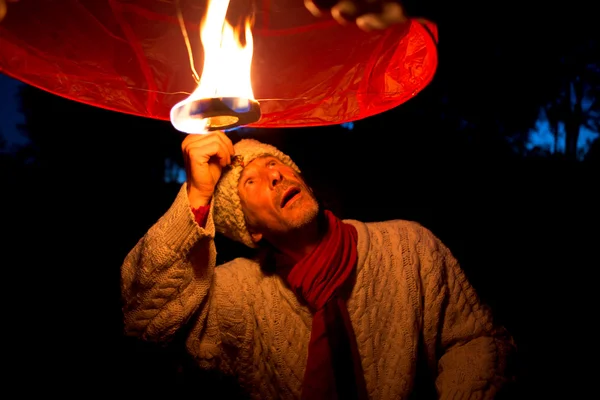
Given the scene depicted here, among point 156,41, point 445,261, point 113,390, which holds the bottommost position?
point 113,390

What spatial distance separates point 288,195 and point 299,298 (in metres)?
0.63

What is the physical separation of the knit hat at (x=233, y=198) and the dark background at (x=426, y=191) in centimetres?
100

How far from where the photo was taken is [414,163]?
380 centimetres

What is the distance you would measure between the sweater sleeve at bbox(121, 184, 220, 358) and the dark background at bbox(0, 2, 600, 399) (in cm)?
110

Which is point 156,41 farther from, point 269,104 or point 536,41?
point 536,41

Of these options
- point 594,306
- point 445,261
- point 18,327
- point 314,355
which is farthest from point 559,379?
point 18,327

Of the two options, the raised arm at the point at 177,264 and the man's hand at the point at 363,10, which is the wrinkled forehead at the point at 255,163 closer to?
the raised arm at the point at 177,264

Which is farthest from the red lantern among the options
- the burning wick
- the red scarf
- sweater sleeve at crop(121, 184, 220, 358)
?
the red scarf

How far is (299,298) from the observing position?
240cm

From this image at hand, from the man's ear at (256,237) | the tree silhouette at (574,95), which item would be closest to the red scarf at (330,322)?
the man's ear at (256,237)

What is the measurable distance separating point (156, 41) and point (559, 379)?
398 centimetres

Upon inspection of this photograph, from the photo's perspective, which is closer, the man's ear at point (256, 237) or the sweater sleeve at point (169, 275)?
the sweater sleeve at point (169, 275)

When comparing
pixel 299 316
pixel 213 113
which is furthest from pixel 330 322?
pixel 213 113

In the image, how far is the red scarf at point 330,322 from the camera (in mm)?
2156
